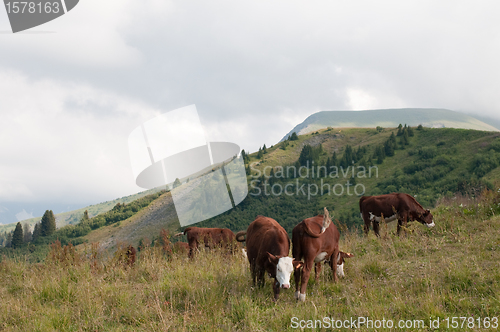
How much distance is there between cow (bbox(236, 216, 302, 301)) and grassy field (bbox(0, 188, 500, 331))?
1.29 feet

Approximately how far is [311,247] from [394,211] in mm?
6780

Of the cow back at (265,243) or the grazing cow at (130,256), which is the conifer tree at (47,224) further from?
the cow back at (265,243)

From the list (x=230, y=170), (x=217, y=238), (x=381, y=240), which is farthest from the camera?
(x=230, y=170)

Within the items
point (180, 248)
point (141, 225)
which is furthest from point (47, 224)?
point (180, 248)

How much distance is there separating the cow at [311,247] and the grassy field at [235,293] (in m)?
0.36

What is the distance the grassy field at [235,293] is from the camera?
4.95 m

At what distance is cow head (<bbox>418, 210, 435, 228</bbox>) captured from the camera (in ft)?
35.6

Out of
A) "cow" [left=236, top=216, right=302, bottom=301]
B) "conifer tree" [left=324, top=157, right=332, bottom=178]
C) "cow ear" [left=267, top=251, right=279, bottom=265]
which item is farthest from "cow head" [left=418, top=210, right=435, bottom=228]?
"conifer tree" [left=324, top=157, right=332, bottom=178]

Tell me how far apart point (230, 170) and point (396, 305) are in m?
15.1

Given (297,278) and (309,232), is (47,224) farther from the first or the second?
(309,232)

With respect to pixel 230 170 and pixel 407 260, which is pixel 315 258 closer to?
pixel 407 260

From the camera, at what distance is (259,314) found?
5.23m

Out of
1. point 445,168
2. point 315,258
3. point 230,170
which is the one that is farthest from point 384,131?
point 315,258

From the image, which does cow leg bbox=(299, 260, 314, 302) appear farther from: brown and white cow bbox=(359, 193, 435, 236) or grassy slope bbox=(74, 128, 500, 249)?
grassy slope bbox=(74, 128, 500, 249)
